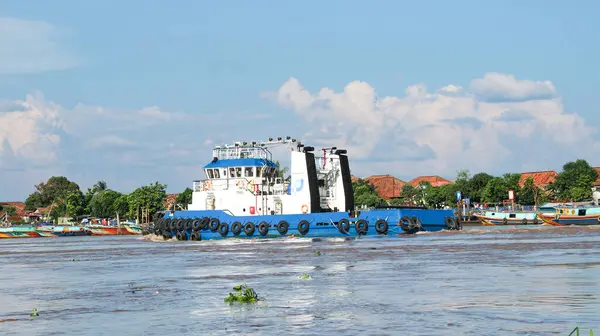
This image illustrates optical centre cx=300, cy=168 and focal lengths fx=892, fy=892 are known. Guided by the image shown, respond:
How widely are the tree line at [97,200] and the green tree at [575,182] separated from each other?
50.3 meters

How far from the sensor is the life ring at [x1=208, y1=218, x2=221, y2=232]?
2306 inches

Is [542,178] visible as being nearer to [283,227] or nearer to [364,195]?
[364,195]

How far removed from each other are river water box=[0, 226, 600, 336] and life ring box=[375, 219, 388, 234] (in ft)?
60.7

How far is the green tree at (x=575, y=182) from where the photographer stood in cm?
11456

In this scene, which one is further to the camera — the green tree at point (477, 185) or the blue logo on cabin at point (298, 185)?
the green tree at point (477, 185)

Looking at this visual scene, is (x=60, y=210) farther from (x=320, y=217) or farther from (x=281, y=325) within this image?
(x=281, y=325)

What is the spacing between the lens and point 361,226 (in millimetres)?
54219

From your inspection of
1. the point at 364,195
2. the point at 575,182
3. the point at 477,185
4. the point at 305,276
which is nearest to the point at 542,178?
the point at 477,185

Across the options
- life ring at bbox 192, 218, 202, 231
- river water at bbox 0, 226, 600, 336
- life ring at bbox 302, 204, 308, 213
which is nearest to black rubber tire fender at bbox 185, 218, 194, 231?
life ring at bbox 192, 218, 202, 231

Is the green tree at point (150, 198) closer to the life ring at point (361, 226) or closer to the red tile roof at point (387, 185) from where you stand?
the red tile roof at point (387, 185)

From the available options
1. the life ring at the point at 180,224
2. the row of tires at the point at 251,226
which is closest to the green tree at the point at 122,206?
the row of tires at the point at 251,226

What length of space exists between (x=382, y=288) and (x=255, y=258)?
50.4 ft

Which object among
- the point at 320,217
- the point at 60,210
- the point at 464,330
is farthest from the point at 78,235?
the point at 464,330

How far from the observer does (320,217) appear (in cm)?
5494
